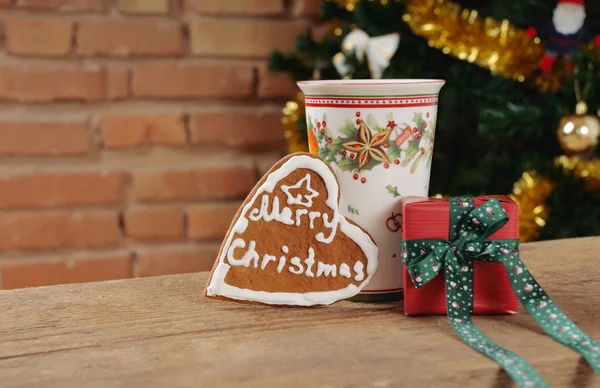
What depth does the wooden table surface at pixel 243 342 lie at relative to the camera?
449mm

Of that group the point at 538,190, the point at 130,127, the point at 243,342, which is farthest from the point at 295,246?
the point at 130,127

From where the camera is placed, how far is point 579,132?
0.94 metres

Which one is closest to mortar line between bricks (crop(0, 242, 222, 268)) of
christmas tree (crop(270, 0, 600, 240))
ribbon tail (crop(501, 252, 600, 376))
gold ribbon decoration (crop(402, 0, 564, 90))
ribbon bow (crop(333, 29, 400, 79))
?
christmas tree (crop(270, 0, 600, 240))

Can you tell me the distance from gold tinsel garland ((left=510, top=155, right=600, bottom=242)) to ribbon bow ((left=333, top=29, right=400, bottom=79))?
0.94 ft

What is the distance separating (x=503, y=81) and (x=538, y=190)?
0.66 feet

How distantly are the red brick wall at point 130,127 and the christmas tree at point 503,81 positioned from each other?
0.18m

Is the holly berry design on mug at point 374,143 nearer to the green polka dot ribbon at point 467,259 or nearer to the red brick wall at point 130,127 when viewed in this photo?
the green polka dot ribbon at point 467,259

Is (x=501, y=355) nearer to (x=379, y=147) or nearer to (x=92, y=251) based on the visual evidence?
(x=379, y=147)

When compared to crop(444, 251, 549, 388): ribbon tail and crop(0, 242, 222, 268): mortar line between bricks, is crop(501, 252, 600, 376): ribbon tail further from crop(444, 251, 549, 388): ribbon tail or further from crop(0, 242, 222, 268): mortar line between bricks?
crop(0, 242, 222, 268): mortar line between bricks

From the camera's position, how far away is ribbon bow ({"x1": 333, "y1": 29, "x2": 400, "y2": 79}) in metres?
1.08

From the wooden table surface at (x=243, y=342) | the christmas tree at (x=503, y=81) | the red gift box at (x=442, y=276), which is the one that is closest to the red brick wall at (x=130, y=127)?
the christmas tree at (x=503, y=81)

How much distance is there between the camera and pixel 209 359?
47cm

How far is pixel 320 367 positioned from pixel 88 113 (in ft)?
3.19

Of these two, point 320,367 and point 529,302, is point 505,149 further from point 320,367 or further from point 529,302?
point 320,367
